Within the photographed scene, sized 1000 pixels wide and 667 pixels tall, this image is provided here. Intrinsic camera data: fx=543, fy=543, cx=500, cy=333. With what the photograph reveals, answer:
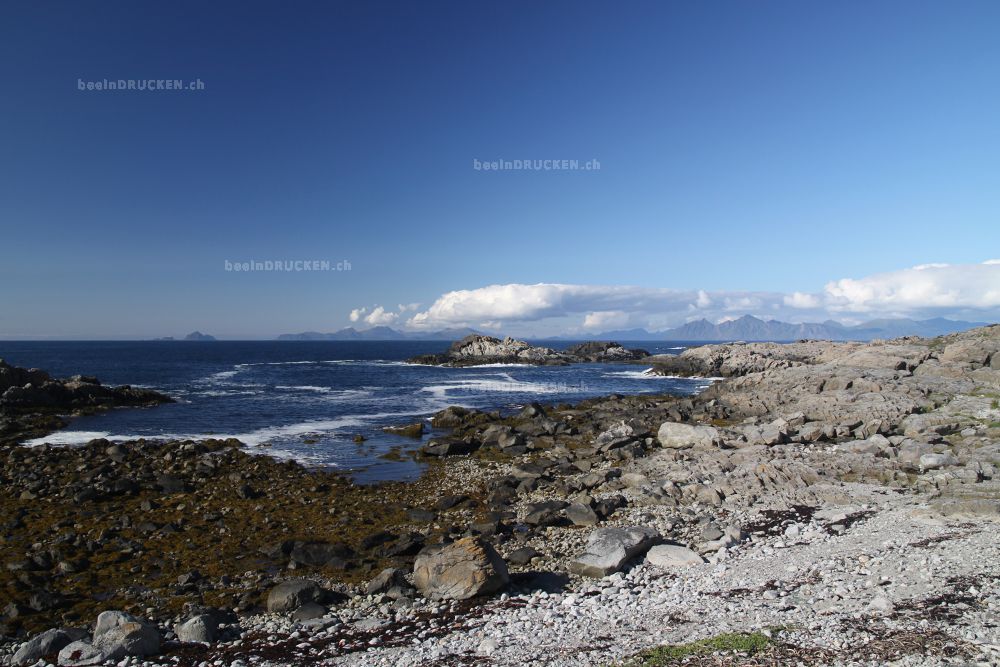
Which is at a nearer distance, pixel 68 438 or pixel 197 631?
pixel 197 631

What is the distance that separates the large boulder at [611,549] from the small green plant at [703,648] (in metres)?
4.57

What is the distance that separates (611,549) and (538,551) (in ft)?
8.93

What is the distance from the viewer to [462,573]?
1331cm

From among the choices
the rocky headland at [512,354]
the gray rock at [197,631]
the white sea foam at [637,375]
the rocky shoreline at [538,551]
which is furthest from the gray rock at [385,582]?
the rocky headland at [512,354]

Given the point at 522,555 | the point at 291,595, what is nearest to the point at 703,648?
the point at 522,555

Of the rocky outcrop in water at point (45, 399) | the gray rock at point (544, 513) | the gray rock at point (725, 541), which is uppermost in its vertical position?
the rocky outcrop in water at point (45, 399)

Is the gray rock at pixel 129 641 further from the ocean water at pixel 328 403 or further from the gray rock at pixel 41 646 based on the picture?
the ocean water at pixel 328 403

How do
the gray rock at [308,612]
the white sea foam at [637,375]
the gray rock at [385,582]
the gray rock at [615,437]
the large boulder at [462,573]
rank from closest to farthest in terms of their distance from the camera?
the gray rock at [308,612] < the large boulder at [462,573] < the gray rock at [385,582] < the gray rock at [615,437] < the white sea foam at [637,375]

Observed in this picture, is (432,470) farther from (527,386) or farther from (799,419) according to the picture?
(527,386)

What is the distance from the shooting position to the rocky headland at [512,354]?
11825 centimetres

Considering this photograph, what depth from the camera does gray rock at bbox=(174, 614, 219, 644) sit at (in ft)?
37.8

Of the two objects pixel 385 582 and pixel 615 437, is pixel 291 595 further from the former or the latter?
pixel 615 437

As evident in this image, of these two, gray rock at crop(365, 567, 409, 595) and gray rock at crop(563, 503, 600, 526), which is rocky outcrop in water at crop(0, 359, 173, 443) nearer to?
gray rock at crop(365, 567, 409, 595)

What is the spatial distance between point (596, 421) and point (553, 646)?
1199 inches
